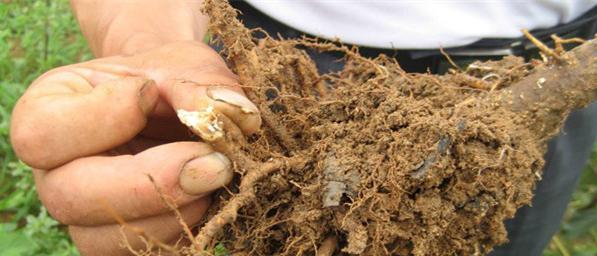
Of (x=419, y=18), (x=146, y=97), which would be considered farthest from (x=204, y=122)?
(x=419, y=18)

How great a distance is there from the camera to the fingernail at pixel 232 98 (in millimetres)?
1138

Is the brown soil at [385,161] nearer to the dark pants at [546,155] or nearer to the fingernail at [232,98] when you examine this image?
the fingernail at [232,98]

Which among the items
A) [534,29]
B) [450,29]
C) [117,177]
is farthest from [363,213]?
[534,29]

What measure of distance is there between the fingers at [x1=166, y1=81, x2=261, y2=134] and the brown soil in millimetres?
69

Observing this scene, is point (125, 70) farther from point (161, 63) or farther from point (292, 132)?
point (292, 132)

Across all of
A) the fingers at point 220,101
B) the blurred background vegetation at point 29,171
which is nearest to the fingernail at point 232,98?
the fingers at point 220,101

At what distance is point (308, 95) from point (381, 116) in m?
0.28

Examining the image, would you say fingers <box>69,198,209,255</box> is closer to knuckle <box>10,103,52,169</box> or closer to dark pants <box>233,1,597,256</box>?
knuckle <box>10,103,52,169</box>

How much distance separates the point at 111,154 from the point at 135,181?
0.19m

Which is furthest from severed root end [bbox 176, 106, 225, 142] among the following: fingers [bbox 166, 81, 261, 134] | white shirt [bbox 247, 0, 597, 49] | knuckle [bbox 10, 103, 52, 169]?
white shirt [bbox 247, 0, 597, 49]

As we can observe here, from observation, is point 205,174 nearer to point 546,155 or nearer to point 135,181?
point 135,181

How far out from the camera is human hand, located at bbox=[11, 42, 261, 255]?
1.12 meters

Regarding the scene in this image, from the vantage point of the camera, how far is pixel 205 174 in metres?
1.12

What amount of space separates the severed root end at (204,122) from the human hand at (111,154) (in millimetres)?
22
